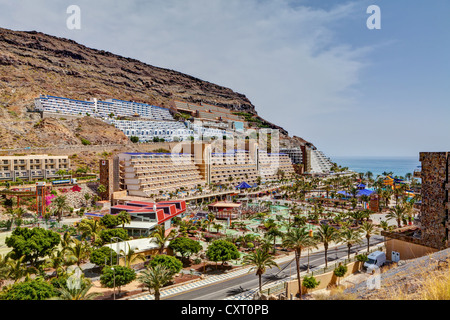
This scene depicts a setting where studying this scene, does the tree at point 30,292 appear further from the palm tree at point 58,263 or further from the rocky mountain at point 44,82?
the rocky mountain at point 44,82

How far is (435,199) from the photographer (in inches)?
1184

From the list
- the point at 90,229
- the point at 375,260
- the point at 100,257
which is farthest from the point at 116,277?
the point at 375,260

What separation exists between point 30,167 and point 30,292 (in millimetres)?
64009

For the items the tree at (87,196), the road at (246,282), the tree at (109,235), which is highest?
the tree at (87,196)

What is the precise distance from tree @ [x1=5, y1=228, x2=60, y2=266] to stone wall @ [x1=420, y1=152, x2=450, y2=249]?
40.7 m

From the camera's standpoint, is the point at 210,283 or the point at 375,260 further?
the point at 375,260

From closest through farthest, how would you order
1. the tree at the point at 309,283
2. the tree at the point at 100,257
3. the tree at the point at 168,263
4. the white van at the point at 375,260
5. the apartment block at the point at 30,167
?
the tree at the point at 309,283 → the tree at the point at 168,263 → the tree at the point at 100,257 → the white van at the point at 375,260 → the apartment block at the point at 30,167

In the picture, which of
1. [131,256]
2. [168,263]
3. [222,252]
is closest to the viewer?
[168,263]

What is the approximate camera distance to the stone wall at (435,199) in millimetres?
29267

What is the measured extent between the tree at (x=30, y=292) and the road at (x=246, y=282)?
8.79 meters

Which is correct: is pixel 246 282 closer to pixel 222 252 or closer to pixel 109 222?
pixel 222 252

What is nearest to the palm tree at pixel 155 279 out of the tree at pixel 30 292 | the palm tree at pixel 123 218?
the tree at pixel 30 292

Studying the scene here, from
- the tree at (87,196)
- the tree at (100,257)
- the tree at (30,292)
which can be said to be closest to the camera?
the tree at (30,292)
